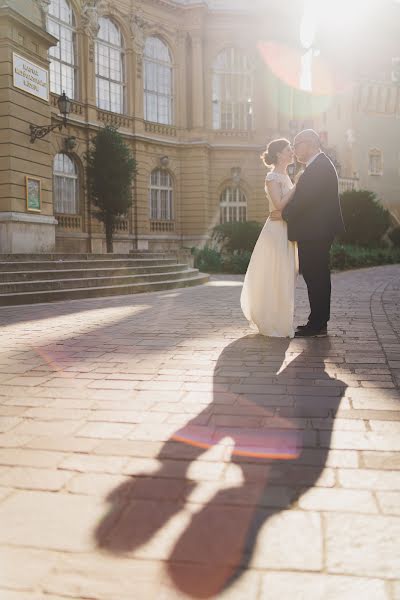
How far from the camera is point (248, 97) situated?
110 ft

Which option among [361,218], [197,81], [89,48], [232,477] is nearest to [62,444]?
[232,477]

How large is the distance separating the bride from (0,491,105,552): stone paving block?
14.0ft

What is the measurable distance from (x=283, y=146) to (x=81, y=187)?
20.7m

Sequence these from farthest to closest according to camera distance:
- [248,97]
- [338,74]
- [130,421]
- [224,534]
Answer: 1. [338,74]
2. [248,97]
3. [130,421]
4. [224,534]

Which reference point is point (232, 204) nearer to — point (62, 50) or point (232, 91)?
point (232, 91)

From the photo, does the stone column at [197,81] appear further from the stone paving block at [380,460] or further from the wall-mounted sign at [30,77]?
the stone paving block at [380,460]

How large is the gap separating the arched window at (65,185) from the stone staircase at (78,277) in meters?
9.70

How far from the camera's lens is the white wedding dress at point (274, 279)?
6.32 metres

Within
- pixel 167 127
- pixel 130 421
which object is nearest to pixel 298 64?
pixel 167 127

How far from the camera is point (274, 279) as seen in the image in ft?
20.9

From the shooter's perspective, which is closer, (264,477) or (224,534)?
(224,534)

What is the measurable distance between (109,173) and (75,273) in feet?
39.0

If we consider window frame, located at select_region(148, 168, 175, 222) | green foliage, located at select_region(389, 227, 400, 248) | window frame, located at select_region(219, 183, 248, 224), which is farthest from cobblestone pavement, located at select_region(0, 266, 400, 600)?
green foliage, located at select_region(389, 227, 400, 248)

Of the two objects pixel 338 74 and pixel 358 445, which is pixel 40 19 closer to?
pixel 358 445
